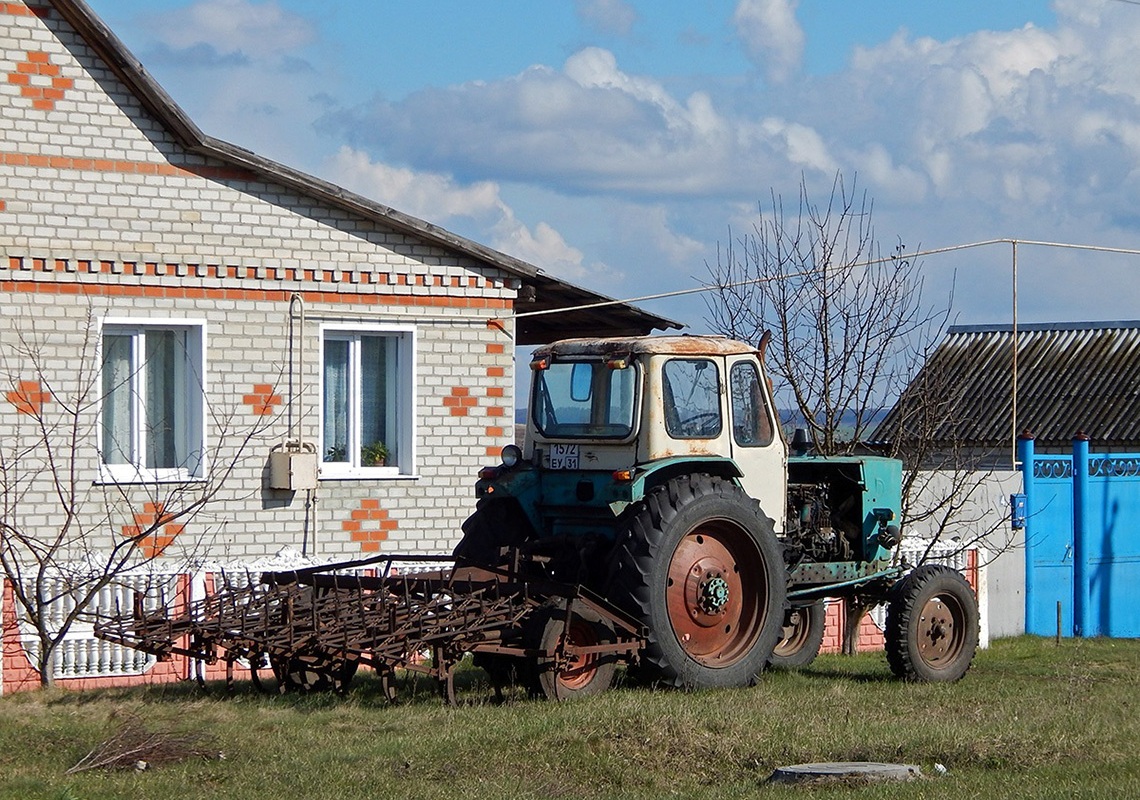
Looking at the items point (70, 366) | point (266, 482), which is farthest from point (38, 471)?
point (266, 482)

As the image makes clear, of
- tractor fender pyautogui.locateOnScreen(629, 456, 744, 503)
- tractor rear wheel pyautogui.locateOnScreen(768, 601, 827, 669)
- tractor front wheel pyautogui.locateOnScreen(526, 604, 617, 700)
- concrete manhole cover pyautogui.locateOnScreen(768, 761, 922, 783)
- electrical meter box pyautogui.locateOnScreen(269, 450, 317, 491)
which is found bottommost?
tractor rear wheel pyautogui.locateOnScreen(768, 601, 827, 669)

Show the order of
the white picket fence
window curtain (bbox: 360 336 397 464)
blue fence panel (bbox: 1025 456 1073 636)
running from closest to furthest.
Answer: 1. the white picket fence
2. window curtain (bbox: 360 336 397 464)
3. blue fence panel (bbox: 1025 456 1073 636)

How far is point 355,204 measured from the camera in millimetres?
14703

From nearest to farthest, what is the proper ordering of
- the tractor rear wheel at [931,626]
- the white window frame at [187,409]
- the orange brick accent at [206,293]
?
the tractor rear wheel at [931,626]
the orange brick accent at [206,293]
the white window frame at [187,409]

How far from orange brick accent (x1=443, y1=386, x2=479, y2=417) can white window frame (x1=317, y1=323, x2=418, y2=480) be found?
35 cm

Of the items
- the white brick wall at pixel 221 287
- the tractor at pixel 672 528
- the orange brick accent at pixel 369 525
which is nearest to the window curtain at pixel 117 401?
the white brick wall at pixel 221 287

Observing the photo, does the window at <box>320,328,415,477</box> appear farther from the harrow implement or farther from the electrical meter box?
the harrow implement

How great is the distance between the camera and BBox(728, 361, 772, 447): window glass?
1129cm

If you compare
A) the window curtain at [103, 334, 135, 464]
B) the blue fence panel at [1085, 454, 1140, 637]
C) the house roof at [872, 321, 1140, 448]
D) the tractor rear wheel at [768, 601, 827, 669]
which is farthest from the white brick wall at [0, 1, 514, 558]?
the house roof at [872, 321, 1140, 448]

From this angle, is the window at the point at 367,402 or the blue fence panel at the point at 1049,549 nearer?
the window at the point at 367,402

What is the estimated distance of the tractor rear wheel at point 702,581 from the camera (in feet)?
33.8

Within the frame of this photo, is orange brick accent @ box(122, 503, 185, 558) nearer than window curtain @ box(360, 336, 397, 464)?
Yes

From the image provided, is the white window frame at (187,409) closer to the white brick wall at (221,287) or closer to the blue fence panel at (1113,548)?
the white brick wall at (221,287)

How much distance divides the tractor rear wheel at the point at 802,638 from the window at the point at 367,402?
164 inches
